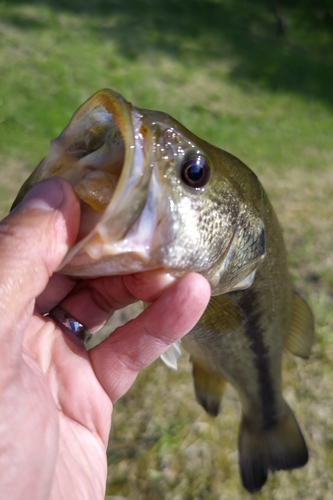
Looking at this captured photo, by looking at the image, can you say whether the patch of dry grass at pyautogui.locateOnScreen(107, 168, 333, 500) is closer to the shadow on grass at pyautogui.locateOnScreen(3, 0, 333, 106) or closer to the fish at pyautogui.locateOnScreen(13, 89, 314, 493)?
the fish at pyautogui.locateOnScreen(13, 89, 314, 493)

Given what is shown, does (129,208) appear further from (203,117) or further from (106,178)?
(203,117)

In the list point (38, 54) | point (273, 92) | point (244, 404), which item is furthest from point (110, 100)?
point (273, 92)

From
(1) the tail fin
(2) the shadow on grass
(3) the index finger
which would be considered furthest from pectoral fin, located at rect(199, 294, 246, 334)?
(2) the shadow on grass

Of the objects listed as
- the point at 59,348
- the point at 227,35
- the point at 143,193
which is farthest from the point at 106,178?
the point at 227,35

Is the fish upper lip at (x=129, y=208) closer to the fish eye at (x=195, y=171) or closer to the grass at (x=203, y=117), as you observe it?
the fish eye at (x=195, y=171)

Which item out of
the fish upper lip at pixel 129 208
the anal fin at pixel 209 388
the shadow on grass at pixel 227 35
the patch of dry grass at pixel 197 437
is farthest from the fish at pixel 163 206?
the shadow on grass at pixel 227 35

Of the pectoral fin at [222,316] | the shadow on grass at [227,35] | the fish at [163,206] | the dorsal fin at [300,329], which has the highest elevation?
the fish at [163,206]
